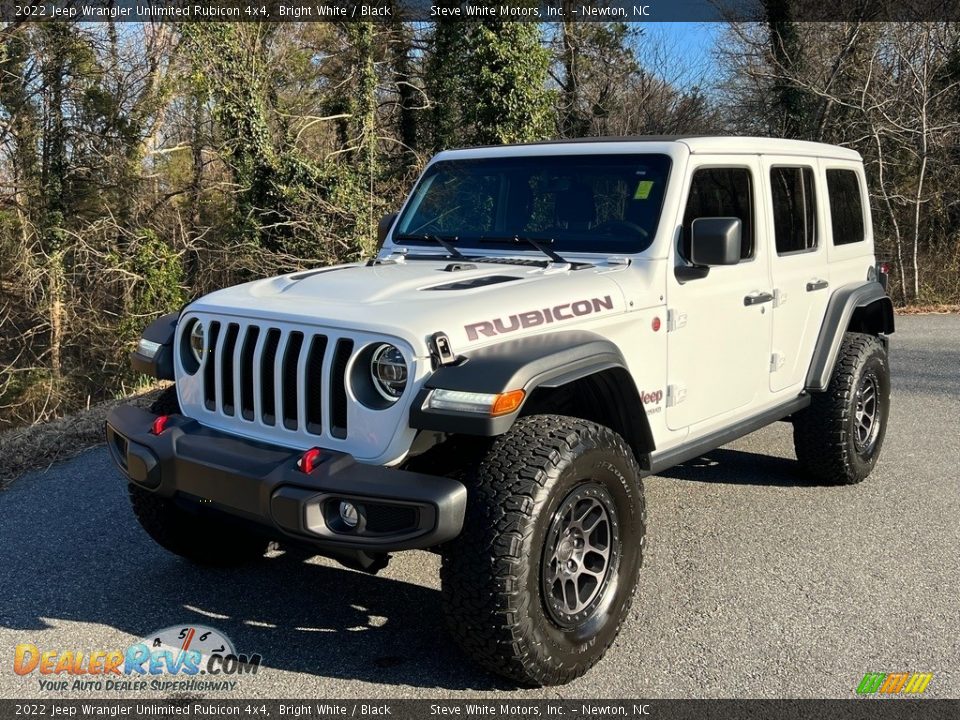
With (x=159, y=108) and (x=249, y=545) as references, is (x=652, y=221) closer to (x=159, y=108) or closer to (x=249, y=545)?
(x=249, y=545)

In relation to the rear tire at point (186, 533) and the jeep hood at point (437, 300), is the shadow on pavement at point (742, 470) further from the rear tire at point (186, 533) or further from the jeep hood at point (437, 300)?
the rear tire at point (186, 533)

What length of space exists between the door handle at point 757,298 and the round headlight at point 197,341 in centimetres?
262

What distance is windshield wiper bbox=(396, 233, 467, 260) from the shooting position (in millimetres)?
4400

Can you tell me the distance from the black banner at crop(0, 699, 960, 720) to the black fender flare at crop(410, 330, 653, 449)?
3.25 feet

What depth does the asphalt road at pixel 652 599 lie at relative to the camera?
3.24 m

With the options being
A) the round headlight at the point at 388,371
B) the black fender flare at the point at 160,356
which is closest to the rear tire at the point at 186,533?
the black fender flare at the point at 160,356

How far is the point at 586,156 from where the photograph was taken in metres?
4.33

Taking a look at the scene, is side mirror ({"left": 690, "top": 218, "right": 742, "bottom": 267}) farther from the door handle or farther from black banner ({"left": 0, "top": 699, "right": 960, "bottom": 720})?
black banner ({"left": 0, "top": 699, "right": 960, "bottom": 720})

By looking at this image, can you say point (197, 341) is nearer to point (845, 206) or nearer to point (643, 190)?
point (643, 190)

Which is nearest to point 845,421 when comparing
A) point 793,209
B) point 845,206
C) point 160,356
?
point 793,209

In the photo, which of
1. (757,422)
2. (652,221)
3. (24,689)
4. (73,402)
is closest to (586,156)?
(652,221)

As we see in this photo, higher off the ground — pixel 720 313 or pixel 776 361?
pixel 720 313

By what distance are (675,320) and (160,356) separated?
2291mm

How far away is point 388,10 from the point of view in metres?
20.9
